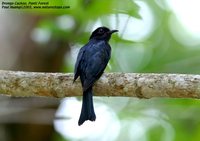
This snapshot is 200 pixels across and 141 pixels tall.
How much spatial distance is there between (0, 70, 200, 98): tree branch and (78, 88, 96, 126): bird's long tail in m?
0.06

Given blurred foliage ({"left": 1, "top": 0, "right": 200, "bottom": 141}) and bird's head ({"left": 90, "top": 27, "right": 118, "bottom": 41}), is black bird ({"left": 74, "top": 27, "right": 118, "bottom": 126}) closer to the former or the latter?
bird's head ({"left": 90, "top": 27, "right": 118, "bottom": 41})

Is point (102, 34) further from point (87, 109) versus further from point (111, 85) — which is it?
point (87, 109)

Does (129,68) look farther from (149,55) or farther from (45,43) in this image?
(45,43)

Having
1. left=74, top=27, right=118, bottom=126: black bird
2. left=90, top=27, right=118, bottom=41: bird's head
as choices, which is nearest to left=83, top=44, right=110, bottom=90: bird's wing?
left=74, top=27, right=118, bottom=126: black bird

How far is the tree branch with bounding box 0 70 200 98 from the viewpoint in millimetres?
2830

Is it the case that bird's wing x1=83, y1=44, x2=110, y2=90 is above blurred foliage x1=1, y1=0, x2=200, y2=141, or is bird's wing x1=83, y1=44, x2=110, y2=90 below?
above

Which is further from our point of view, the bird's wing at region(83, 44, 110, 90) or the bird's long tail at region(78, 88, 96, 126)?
the bird's wing at region(83, 44, 110, 90)

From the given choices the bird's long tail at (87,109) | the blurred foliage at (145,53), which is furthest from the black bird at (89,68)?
the blurred foliage at (145,53)

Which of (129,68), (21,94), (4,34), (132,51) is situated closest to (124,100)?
(129,68)

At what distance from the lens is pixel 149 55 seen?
195 inches

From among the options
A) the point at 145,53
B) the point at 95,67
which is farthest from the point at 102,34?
the point at 145,53

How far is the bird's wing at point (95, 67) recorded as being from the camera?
9.67ft

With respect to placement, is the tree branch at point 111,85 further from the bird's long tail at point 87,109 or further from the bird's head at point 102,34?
the bird's head at point 102,34

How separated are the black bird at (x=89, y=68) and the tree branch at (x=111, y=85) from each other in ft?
0.24
